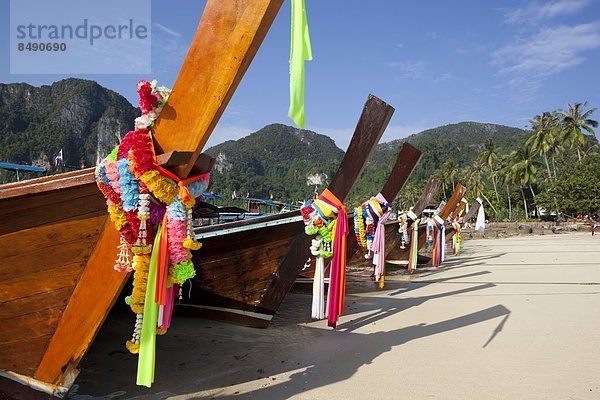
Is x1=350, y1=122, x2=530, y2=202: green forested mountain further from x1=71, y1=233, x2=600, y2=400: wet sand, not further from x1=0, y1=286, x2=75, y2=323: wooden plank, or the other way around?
x1=0, y1=286, x2=75, y2=323: wooden plank

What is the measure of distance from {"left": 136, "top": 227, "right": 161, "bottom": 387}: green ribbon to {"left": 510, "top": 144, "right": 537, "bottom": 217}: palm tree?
54.8 m

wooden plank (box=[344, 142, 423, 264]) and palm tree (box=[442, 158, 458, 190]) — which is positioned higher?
palm tree (box=[442, 158, 458, 190])

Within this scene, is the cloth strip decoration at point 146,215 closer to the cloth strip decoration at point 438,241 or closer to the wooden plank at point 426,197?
the wooden plank at point 426,197

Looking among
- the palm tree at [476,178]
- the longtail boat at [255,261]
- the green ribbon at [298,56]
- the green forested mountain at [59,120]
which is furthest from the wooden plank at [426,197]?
the palm tree at [476,178]

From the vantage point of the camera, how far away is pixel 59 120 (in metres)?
62.5

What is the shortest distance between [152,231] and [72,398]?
1837 mm

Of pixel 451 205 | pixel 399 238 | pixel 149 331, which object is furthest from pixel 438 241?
pixel 149 331

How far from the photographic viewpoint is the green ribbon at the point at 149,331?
8.89 feet

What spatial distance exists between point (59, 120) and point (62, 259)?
69.9 meters

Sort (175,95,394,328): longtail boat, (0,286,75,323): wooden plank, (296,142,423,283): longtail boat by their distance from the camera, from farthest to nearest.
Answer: (296,142,423,283): longtail boat < (175,95,394,328): longtail boat < (0,286,75,323): wooden plank

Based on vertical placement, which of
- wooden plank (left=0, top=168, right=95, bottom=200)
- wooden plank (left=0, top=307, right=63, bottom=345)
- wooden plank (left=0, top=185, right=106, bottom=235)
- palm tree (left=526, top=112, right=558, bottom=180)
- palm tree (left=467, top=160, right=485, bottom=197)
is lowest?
wooden plank (left=0, top=307, right=63, bottom=345)

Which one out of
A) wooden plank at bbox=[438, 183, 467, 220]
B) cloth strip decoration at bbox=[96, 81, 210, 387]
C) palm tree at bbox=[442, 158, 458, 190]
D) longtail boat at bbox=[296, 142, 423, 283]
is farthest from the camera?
palm tree at bbox=[442, 158, 458, 190]

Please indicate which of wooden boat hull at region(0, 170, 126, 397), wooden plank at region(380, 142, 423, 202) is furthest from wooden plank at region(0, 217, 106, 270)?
wooden plank at region(380, 142, 423, 202)

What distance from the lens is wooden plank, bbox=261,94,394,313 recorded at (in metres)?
5.49
